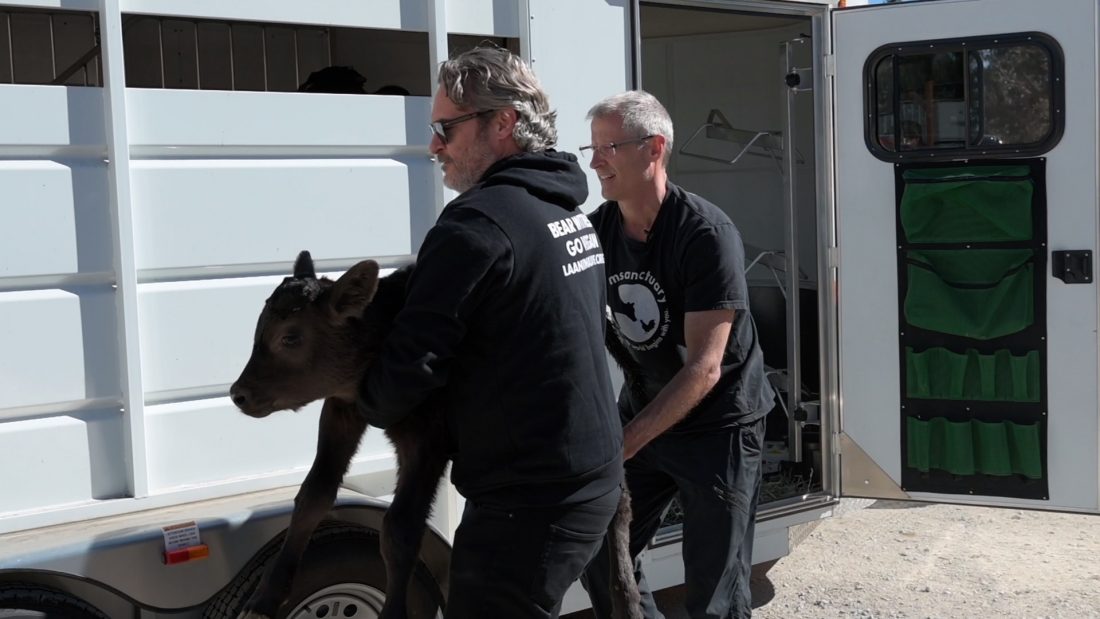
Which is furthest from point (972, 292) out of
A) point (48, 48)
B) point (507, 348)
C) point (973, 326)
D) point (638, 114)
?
point (48, 48)

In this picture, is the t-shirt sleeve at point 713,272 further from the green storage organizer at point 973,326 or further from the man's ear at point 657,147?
the green storage organizer at point 973,326

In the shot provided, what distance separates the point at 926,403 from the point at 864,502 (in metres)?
1.81

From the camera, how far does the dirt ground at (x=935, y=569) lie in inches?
211

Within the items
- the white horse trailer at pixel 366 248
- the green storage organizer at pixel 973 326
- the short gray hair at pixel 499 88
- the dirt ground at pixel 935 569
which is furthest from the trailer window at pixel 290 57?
the dirt ground at pixel 935 569

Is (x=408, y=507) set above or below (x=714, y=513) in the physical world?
above

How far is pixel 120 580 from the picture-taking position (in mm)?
3221

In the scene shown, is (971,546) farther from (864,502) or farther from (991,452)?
(991,452)

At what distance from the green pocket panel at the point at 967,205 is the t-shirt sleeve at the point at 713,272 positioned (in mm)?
1839

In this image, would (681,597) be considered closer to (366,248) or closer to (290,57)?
(366,248)

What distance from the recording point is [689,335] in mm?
3523

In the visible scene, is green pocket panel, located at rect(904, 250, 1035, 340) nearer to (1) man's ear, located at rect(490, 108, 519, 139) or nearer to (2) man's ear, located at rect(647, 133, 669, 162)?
(2) man's ear, located at rect(647, 133, 669, 162)

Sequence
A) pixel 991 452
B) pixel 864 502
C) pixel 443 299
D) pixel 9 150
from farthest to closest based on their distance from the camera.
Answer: pixel 864 502, pixel 991 452, pixel 9 150, pixel 443 299

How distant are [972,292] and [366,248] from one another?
2697mm

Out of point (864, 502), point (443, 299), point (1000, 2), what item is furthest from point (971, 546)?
point (443, 299)
